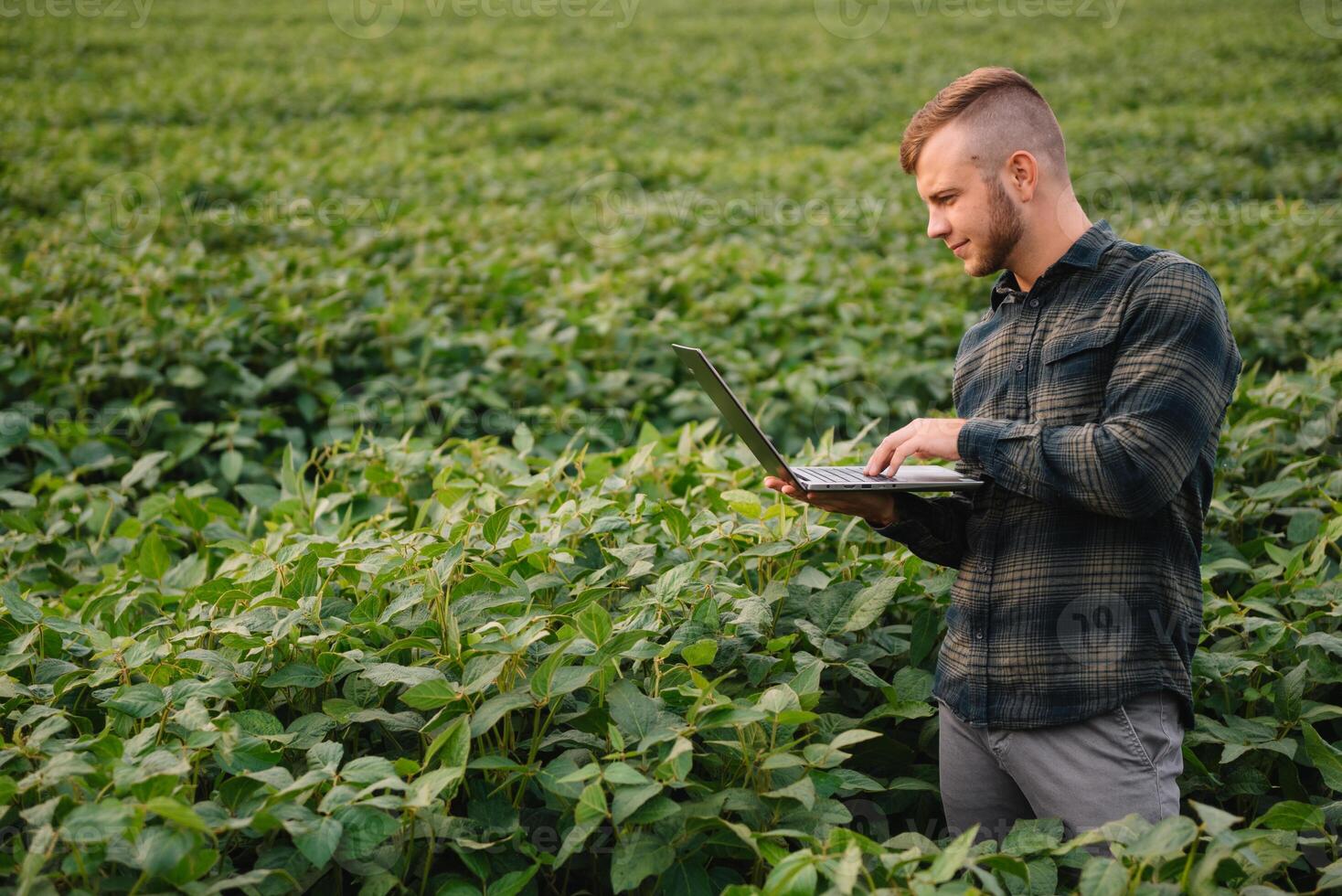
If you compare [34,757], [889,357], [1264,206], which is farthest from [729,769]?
[1264,206]

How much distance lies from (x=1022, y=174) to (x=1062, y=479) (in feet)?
1.72

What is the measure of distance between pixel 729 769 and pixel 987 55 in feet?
52.4

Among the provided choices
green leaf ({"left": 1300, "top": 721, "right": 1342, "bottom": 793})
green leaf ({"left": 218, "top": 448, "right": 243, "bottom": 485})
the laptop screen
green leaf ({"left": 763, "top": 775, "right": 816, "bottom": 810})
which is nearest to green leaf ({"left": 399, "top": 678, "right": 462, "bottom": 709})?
green leaf ({"left": 763, "top": 775, "right": 816, "bottom": 810})

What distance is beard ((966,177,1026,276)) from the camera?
65.2 inches

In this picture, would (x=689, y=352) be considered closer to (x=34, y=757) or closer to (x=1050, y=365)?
(x=1050, y=365)

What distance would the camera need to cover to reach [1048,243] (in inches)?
65.8

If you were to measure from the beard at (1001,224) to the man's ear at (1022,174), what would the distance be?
0.06 feet

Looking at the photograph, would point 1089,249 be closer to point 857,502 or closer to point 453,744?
point 857,502

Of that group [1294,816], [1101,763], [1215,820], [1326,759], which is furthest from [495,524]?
[1326,759]

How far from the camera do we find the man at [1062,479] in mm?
1461

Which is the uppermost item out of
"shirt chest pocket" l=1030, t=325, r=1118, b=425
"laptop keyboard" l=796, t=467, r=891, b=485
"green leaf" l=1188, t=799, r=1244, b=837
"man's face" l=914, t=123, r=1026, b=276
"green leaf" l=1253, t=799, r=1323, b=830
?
"man's face" l=914, t=123, r=1026, b=276

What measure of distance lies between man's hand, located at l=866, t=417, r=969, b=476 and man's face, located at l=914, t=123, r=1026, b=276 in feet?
0.91

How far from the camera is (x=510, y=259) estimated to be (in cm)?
602

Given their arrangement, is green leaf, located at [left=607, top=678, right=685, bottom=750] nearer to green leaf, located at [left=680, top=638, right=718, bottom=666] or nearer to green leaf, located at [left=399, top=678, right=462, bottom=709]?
green leaf, located at [left=680, top=638, right=718, bottom=666]
